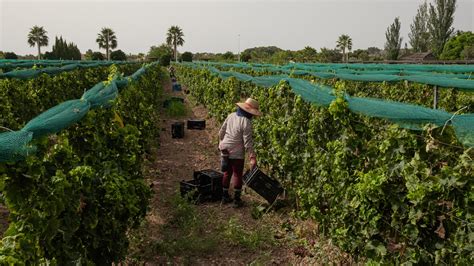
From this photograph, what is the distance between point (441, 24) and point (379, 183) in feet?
197

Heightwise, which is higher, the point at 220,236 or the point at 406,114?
the point at 406,114

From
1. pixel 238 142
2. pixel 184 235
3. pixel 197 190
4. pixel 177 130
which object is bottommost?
pixel 184 235

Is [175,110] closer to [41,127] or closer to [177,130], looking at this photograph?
[177,130]

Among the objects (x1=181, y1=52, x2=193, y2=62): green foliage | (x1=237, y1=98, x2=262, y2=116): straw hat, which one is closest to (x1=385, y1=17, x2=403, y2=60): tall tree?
(x1=181, y1=52, x2=193, y2=62): green foliage

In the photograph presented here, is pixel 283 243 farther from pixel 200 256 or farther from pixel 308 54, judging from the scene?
pixel 308 54

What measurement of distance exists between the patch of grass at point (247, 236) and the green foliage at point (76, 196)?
1121mm

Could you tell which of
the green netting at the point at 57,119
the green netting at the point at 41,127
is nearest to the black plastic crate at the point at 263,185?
the green netting at the point at 41,127

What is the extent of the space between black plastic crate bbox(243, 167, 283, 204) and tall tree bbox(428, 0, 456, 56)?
56.3 m

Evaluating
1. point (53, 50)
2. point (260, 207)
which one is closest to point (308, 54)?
point (53, 50)

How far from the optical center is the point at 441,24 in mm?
55406

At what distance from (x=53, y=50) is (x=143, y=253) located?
2522 inches

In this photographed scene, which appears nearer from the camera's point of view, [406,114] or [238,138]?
[406,114]

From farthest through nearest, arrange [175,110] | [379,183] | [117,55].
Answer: [117,55] → [175,110] → [379,183]

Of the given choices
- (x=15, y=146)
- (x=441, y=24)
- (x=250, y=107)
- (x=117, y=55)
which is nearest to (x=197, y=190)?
(x=250, y=107)
